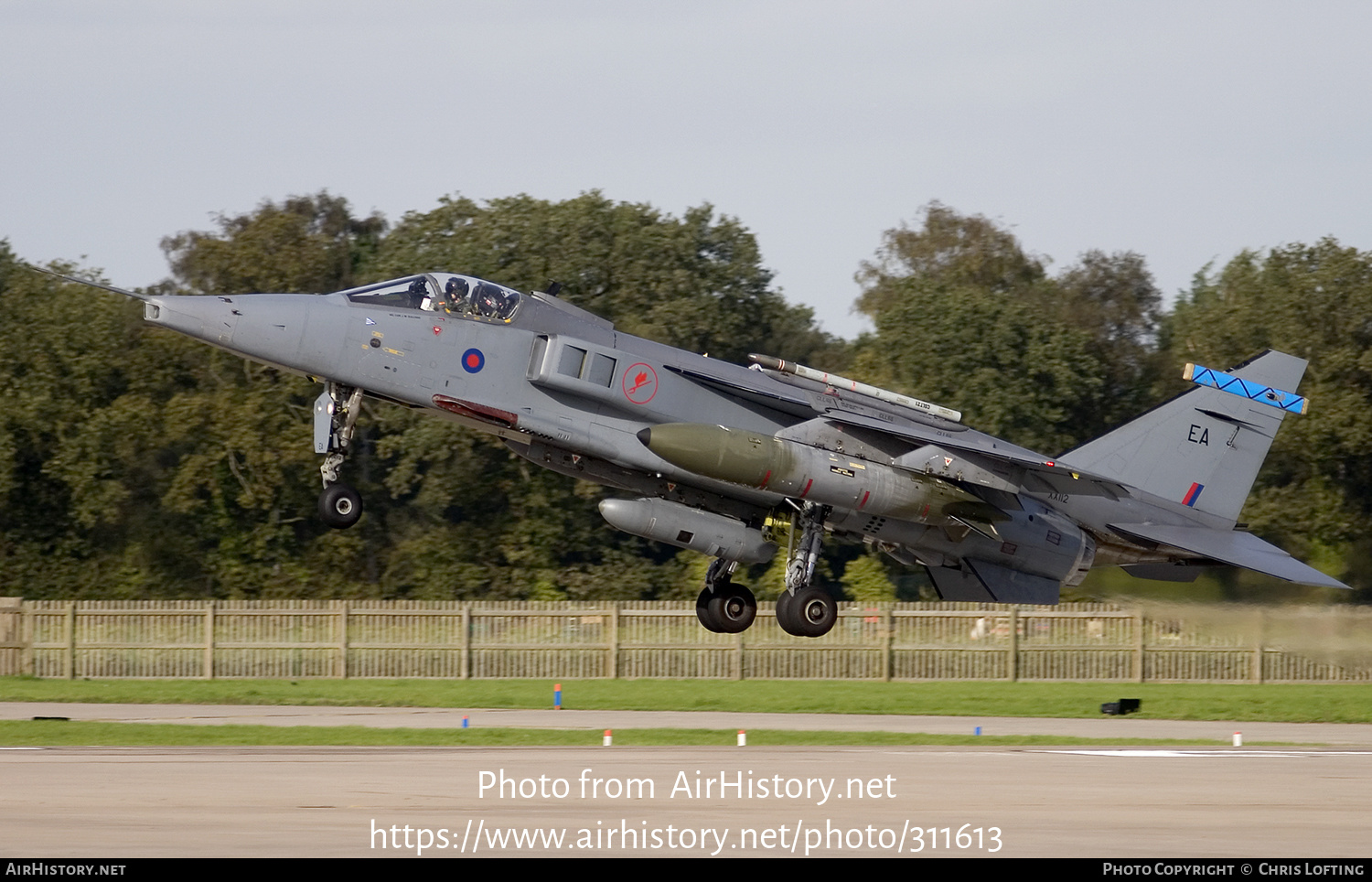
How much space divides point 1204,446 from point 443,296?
10.7m

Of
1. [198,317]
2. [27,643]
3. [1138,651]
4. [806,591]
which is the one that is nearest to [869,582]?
[1138,651]

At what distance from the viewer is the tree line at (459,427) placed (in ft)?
145

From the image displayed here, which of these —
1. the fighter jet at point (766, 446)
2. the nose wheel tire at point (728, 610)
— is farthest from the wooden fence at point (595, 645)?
the nose wheel tire at point (728, 610)

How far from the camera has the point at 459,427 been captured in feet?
151

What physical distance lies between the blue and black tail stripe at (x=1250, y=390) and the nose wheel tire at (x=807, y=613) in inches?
240

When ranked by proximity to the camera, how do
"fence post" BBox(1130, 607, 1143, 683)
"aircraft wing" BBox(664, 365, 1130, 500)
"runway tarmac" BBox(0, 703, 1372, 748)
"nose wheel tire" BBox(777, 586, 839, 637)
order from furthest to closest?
1. "fence post" BBox(1130, 607, 1143, 683)
2. "runway tarmac" BBox(0, 703, 1372, 748)
3. "nose wheel tire" BBox(777, 586, 839, 637)
4. "aircraft wing" BBox(664, 365, 1130, 500)

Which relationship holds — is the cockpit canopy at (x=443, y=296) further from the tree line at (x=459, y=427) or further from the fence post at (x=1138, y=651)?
the tree line at (x=459, y=427)

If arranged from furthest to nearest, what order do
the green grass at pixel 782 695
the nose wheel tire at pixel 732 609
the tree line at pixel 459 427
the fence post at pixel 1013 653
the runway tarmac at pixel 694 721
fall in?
the tree line at pixel 459 427, the fence post at pixel 1013 653, the green grass at pixel 782 695, the runway tarmac at pixel 694 721, the nose wheel tire at pixel 732 609

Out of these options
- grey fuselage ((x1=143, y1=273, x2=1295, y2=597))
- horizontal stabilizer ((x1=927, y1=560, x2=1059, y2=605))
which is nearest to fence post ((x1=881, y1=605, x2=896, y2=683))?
horizontal stabilizer ((x1=927, y1=560, x2=1059, y2=605))

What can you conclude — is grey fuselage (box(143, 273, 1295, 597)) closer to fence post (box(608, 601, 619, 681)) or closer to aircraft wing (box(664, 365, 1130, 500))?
aircraft wing (box(664, 365, 1130, 500))

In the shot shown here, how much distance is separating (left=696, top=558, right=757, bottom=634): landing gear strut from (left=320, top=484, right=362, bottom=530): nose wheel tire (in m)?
5.32

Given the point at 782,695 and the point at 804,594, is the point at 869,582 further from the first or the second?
the point at 804,594

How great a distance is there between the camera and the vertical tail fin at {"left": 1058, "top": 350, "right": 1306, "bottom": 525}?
22906 millimetres

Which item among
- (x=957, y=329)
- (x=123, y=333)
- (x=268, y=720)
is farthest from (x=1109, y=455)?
(x=123, y=333)
